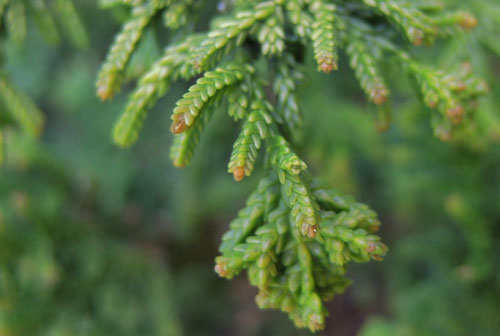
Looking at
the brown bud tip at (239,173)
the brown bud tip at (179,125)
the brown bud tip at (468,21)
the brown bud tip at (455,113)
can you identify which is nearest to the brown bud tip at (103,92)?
the brown bud tip at (179,125)

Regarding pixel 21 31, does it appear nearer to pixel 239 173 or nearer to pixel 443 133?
pixel 239 173

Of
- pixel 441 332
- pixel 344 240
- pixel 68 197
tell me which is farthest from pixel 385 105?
pixel 68 197

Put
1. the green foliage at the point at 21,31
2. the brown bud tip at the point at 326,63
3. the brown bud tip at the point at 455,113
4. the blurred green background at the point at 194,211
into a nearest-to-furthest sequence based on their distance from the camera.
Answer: the brown bud tip at the point at 326,63, the brown bud tip at the point at 455,113, the green foliage at the point at 21,31, the blurred green background at the point at 194,211

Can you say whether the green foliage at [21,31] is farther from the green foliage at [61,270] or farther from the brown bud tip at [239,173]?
the brown bud tip at [239,173]

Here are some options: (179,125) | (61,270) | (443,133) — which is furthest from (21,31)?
(61,270)

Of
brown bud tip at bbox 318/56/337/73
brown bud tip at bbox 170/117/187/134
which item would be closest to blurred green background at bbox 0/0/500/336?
brown bud tip at bbox 318/56/337/73

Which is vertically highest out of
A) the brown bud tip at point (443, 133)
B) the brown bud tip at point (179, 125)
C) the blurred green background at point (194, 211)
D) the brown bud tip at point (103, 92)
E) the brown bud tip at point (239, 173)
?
the brown bud tip at point (179, 125)
